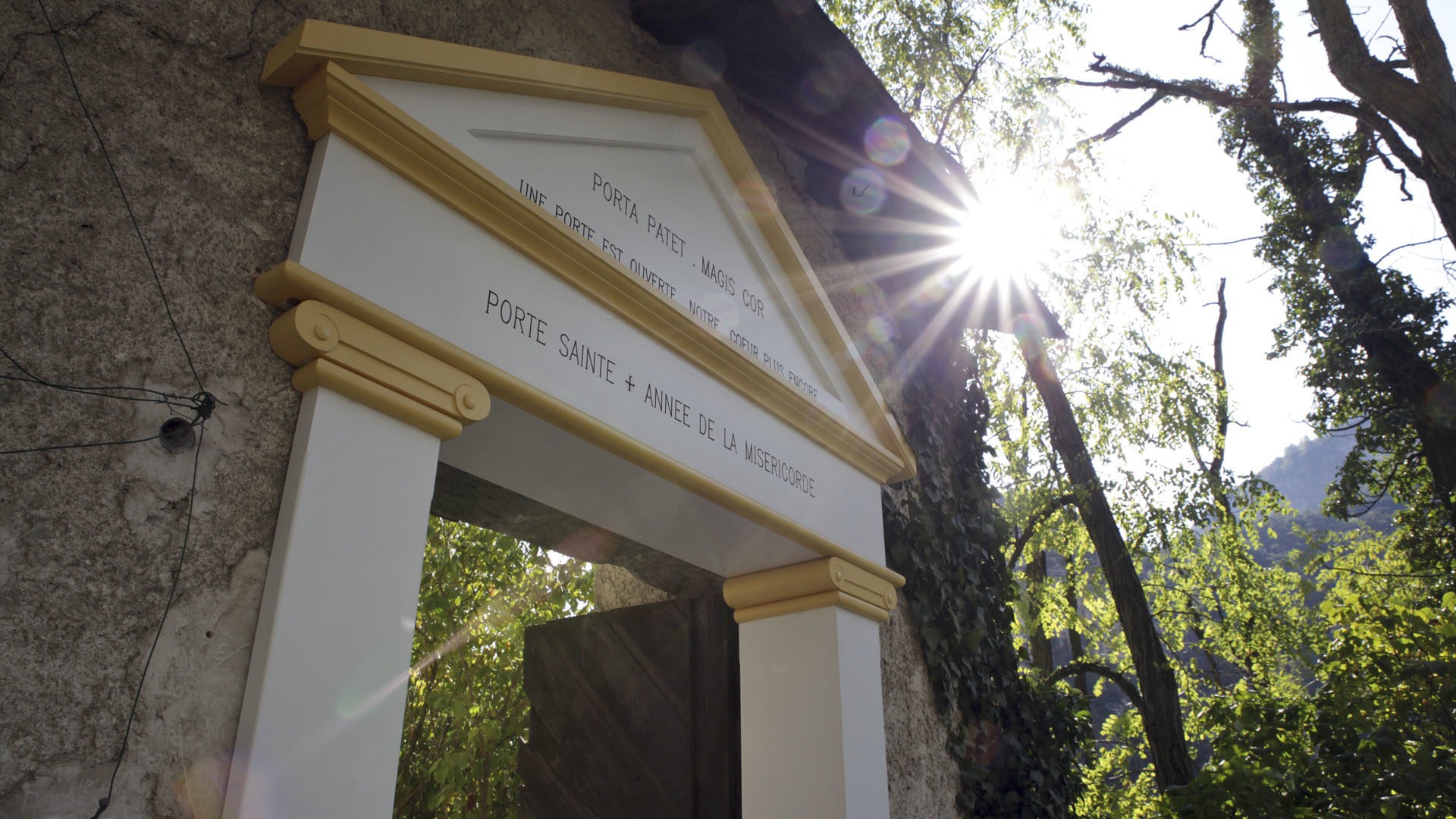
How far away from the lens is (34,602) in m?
1.59

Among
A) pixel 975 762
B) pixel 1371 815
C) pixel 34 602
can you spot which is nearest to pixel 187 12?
pixel 34 602

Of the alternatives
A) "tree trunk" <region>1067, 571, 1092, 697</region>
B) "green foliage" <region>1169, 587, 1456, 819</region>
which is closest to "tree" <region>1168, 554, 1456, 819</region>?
"green foliage" <region>1169, 587, 1456, 819</region>

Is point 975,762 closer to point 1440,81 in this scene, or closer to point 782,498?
point 782,498

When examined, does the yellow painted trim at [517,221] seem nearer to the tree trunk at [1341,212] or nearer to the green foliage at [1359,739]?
the green foliage at [1359,739]

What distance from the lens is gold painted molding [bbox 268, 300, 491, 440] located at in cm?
198

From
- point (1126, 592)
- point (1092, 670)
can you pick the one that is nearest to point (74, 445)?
point (1126, 592)

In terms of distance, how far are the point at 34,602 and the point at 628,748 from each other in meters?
2.54

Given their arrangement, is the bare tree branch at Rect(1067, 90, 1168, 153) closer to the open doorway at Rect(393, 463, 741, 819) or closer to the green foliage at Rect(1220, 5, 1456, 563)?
the green foliage at Rect(1220, 5, 1456, 563)

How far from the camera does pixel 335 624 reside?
1.86m

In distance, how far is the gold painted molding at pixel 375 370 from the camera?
6.50 feet

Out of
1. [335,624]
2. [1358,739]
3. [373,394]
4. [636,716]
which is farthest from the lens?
[1358,739]

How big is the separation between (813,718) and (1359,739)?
2.77 m

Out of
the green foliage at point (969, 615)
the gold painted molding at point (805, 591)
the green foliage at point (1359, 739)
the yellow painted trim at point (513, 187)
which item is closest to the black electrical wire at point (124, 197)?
the yellow painted trim at point (513, 187)

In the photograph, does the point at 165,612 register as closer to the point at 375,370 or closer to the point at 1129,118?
the point at 375,370
